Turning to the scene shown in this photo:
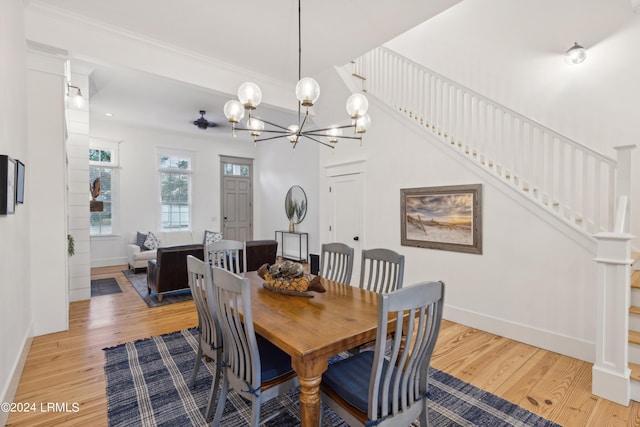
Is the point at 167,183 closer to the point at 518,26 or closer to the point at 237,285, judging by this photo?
the point at 237,285

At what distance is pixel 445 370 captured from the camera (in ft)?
8.46

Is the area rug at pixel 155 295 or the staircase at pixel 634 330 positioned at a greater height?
the staircase at pixel 634 330

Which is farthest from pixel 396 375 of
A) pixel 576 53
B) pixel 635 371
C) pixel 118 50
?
pixel 576 53

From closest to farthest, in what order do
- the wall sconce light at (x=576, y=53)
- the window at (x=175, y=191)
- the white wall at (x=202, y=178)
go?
the wall sconce light at (x=576, y=53)
the white wall at (x=202, y=178)
the window at (x=175, y=191)

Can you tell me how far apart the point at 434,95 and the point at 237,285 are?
3588 mm

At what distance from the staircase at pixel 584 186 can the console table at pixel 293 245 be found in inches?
156

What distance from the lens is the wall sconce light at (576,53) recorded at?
348cm

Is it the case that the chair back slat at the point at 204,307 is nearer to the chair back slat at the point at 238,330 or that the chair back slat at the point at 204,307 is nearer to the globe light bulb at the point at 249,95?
the chair back slat at the point at 238,330

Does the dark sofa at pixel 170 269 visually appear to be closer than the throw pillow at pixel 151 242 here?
Yes

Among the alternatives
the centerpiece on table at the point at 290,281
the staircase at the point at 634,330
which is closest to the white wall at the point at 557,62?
the staircase at the point at 634,330

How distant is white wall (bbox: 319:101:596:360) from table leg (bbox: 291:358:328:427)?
Result: 2.71 metres

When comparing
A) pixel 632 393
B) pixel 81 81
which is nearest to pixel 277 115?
pixel 81 81

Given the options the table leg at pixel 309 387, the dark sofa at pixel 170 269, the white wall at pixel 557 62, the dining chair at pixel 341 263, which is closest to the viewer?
the table leg at pixel 309 387

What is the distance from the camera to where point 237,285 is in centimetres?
149
